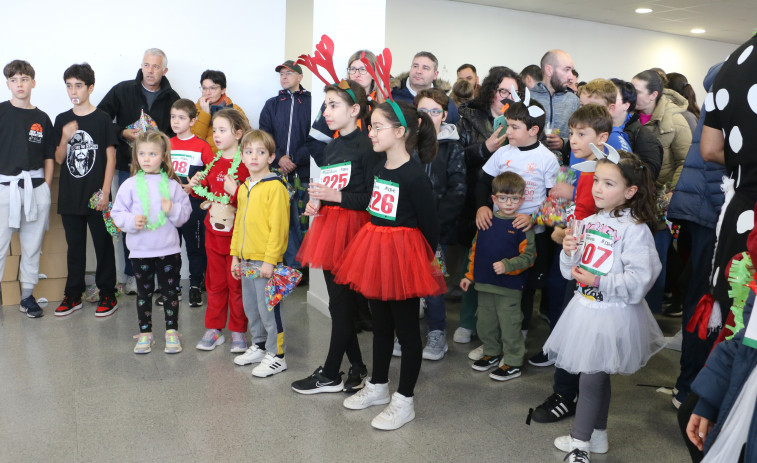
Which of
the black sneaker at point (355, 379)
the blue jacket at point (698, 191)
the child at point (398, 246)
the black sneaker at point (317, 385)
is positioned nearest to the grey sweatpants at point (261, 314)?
the black sneaker at point (317, 385)

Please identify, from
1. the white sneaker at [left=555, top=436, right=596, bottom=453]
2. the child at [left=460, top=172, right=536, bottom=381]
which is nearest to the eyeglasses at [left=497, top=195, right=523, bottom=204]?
the child at [left=460, top=172, right=536, bottom=381]

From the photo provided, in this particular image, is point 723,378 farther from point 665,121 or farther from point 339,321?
point 665,121

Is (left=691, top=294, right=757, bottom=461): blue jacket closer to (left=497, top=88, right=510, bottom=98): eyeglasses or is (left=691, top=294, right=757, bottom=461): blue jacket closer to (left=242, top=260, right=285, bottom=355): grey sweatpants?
(left=242, top=260, right=285, bottom=355): grey sweatpants

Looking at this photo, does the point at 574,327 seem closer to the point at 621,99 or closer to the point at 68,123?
the point at 621,99

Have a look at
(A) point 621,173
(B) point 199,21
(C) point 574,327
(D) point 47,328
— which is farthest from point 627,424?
(B) point 199,21

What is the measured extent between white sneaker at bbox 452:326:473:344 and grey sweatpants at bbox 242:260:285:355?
3.62 feet

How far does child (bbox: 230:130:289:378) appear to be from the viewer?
124 inches

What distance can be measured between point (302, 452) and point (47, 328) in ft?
7.28

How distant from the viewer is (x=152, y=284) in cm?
353

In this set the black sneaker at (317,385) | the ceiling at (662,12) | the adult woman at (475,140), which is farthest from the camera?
the ceiling at (662,12)

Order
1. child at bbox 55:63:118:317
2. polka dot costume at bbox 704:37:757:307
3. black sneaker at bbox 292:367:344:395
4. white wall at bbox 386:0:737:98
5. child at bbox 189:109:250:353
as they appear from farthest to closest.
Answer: white wall at bbox 386:0:737:98
child at bbox 55:63:118:317
child at bbox 189:109:250:353
black sneaker at bbox 292:367:344:395
polka dot costume at bbox 704:37:757:307

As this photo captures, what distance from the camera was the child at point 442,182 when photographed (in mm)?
3510

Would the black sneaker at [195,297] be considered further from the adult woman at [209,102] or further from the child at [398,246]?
the child at [398,246]

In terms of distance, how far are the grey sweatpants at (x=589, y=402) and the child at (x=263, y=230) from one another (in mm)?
1514
